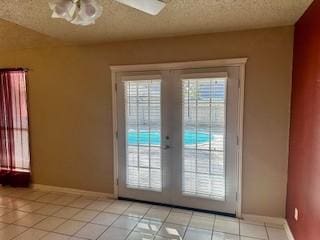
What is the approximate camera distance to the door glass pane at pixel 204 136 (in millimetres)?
3123

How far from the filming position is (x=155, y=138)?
3.48 meters

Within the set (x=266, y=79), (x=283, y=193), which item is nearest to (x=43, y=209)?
(x=283, y=193)

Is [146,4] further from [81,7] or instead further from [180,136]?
[180,136]

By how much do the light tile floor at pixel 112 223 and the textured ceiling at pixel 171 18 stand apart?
97.3 inches

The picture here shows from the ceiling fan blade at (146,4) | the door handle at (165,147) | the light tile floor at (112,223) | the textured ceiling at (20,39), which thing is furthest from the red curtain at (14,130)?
the ceiling fan blade at (146,4)

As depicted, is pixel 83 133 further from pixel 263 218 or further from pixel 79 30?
pixel 263 218

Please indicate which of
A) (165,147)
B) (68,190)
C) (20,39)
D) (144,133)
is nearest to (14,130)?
(68,190)

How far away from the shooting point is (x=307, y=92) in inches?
89.7

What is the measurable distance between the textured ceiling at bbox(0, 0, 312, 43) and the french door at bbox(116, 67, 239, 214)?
0.55 m

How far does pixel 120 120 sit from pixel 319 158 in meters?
2.57

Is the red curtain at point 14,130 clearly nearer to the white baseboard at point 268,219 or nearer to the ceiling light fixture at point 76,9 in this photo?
the ceiling light fixture at point 76,9

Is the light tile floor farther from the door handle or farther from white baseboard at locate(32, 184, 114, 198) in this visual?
the door handle

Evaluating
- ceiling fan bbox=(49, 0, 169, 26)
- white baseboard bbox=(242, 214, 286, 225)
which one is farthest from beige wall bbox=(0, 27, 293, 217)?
ceiling fan bbox=(49, 0, 169, 26)

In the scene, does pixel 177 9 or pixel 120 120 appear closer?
pixel 177 9
